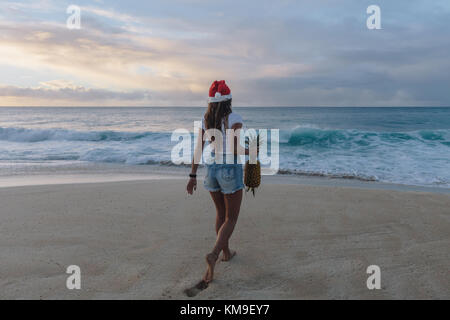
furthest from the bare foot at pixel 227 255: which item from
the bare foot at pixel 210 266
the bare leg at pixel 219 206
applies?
the bare foot at pixel 210 266

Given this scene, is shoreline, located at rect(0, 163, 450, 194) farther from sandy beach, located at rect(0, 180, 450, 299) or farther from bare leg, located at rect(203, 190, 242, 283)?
bare leg, located at rect(203, 190, 242, 283)

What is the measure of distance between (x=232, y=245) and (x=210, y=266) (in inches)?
39.9

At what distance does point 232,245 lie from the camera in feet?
12.8

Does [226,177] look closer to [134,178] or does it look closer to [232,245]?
[232,245]

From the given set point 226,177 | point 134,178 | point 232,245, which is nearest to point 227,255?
point 232,245

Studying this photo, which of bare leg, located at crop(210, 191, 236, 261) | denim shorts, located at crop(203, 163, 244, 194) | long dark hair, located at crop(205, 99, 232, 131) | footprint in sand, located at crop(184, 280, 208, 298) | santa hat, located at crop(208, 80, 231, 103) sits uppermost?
santa hat, located at crop(208, 80, 231, 103)

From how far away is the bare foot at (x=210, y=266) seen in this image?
2.91 m

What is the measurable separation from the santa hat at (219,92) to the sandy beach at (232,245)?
178cm

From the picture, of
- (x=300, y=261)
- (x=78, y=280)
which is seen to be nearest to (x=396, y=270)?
(x=300, y=261)

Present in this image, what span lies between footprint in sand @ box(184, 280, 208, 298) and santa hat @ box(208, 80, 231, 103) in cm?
176

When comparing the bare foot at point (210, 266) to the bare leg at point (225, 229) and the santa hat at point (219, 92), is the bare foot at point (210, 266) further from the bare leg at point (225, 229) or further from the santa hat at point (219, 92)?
the santa hat at point (219, 92)

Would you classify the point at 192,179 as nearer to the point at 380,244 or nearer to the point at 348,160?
the point at 380,244

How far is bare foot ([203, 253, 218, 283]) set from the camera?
2.91 m

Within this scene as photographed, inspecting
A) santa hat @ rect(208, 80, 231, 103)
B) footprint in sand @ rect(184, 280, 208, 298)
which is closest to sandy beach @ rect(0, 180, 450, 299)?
Answer: footprint in sand @ rect(184, 280, 208, 298)
